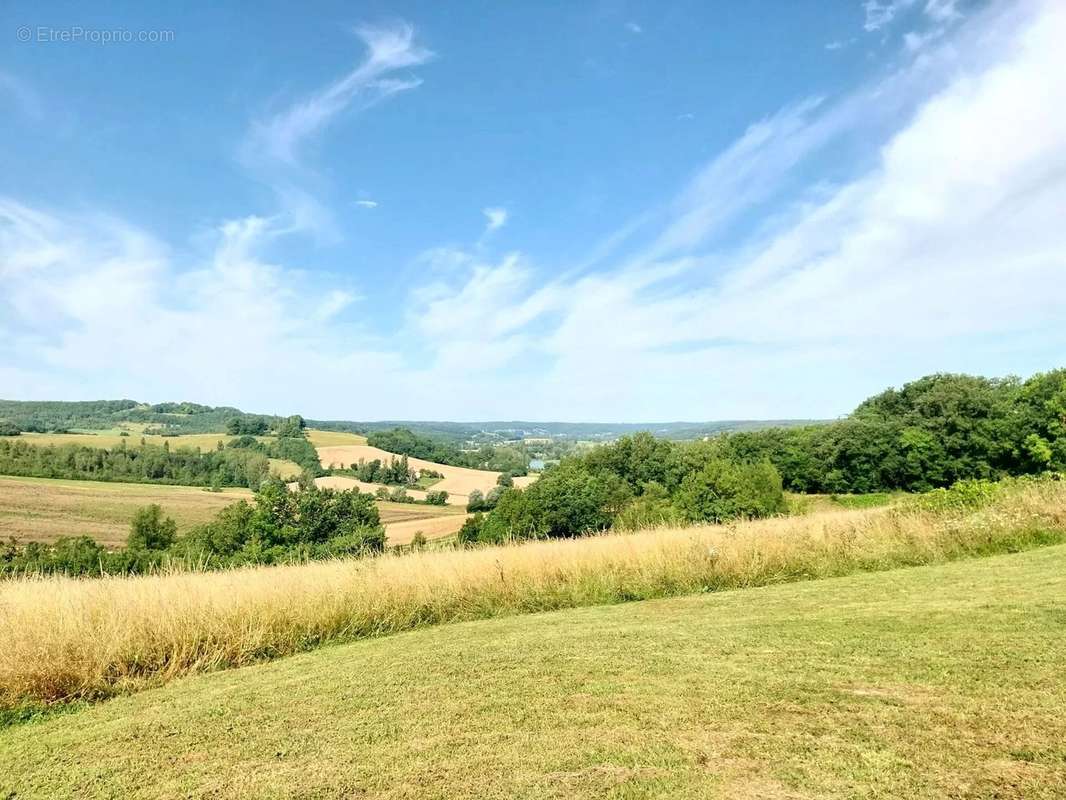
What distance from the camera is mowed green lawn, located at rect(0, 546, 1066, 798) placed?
2582 mm

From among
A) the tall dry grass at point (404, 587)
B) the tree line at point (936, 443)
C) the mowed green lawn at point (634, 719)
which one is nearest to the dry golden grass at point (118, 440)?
the tree line at point (936, 443)

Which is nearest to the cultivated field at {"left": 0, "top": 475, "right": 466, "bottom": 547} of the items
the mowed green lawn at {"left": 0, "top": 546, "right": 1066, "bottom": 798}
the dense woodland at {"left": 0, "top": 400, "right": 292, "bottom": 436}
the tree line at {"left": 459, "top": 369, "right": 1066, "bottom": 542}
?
the tree line at {"left": 459, "top": 369, "right": 1066, "bottom": 542}

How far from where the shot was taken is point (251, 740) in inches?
137

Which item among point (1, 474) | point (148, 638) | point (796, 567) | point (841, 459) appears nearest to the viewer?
point (148, 638)

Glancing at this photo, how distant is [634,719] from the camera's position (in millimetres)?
→ 3301

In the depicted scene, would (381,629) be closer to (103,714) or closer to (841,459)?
(103,714)

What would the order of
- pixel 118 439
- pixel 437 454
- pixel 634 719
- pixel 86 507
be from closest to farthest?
pixel 634 719
pixel 86 507
pixel 118 439
pixel 437 454

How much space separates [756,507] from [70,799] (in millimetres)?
33007

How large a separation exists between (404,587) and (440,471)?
78.3 metres

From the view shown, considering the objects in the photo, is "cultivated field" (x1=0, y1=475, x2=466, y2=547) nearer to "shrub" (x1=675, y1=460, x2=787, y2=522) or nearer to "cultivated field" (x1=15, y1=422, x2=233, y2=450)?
"shrub" (x1=675, y1=460, x2=787, y2=522)

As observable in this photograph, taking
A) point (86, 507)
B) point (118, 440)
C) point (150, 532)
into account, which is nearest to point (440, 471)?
point (86, 507)

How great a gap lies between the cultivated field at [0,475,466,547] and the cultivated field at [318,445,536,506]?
26.1ft

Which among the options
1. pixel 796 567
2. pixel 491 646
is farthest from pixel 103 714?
pixel 796 567

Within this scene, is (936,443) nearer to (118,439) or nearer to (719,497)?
(719,497)
